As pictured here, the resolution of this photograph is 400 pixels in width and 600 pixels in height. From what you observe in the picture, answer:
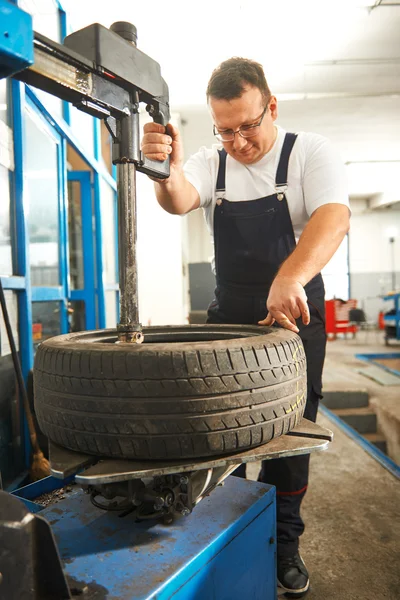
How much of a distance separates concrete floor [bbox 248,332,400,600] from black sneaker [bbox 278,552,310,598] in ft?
0.17

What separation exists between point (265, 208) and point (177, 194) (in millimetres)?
277

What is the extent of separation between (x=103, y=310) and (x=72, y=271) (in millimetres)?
506

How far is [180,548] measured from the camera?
0.68m

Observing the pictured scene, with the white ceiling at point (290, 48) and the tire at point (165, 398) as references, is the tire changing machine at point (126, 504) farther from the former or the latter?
the white ceiling at point (290, 48)

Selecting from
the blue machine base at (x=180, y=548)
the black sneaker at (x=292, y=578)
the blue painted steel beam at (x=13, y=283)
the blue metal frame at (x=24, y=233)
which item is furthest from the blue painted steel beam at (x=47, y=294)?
the black sneaker at (x=292, y=578)

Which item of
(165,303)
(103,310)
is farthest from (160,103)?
(165,303)

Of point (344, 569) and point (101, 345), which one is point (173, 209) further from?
point (344, 569)

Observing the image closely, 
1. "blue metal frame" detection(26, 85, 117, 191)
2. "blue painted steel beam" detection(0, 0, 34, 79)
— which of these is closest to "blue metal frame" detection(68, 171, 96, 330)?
"blue metal frame" detection(26, 85, 117, 191)

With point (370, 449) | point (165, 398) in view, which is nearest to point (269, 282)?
point (165, 398)

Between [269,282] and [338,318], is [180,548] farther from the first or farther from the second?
[338,318]

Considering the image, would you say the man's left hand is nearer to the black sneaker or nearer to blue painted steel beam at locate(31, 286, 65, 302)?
the black sneaker

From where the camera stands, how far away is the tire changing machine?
49cm

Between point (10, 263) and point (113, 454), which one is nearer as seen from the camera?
point (113, 454)

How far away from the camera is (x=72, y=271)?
11.3 feet
